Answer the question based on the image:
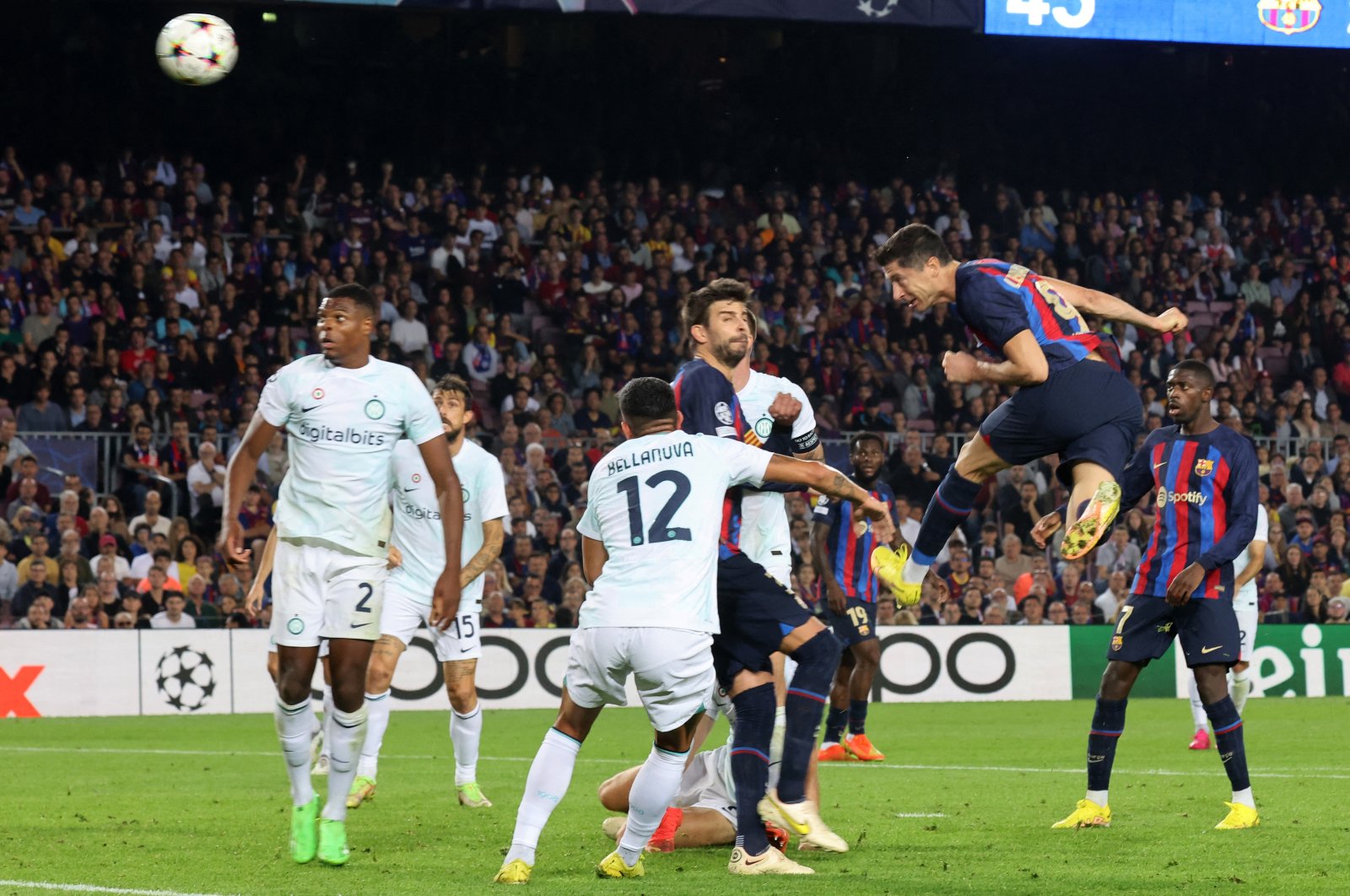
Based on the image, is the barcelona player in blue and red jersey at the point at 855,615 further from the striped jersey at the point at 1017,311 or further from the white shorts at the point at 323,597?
the white shorts at the point at 323,597

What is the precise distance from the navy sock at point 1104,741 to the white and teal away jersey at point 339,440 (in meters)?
3.52

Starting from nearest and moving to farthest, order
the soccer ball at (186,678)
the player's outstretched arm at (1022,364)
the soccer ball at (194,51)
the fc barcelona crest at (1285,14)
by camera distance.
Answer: the player's outstretched arm at (1022,364)
the soccer ball at (194,51)
the soccer ball at (186,678)
the fc barcelona crest at (1285,14)

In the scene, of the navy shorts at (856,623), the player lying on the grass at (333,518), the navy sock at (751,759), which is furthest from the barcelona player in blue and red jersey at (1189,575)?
the navy shorts at (856,623)

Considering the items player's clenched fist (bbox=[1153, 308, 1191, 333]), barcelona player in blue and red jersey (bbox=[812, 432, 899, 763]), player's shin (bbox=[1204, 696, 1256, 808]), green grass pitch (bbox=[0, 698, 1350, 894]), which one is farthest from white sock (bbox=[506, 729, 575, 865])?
barcelona player in blue and red jersey (bbox=[812, 432, 899, 763])

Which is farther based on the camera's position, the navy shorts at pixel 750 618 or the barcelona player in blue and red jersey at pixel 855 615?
the barcelona player in blue and red jersey at pixel 855 615

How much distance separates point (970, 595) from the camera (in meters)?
19.5

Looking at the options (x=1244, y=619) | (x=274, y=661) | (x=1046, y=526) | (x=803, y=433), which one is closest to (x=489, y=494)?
(x=274, y=661)

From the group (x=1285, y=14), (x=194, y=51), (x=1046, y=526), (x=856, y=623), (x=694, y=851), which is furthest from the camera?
(x=1285, y=14)

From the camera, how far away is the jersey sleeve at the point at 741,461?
6680mm

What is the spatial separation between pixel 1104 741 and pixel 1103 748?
0.13ft

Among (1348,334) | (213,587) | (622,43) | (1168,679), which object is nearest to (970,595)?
(1168,679)

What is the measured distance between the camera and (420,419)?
7477 millimetres

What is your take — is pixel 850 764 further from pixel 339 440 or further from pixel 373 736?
pixel 339 440

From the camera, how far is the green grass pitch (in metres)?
6.67
